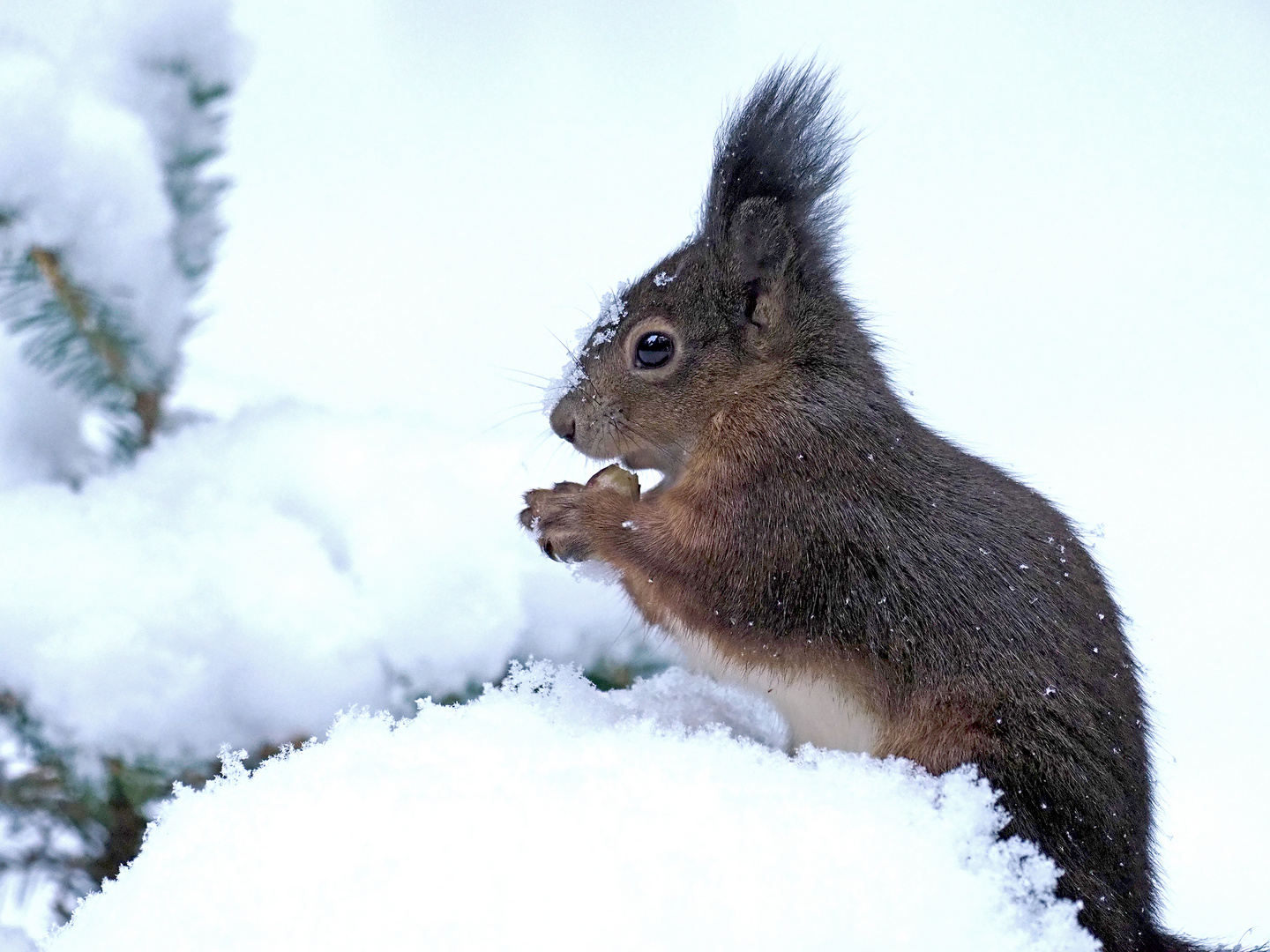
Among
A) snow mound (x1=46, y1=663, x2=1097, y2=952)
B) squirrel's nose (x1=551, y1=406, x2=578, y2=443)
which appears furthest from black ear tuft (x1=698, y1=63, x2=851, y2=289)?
snow mound (x1=46, y1=663, x2=1097, y2=952)

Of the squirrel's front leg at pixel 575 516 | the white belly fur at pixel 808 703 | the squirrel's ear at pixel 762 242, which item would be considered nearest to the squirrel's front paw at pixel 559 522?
the squirrel's front leg at pixel 575 516

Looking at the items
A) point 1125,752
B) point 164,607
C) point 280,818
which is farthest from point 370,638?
point 1125,752

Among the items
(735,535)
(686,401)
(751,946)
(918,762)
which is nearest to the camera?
(751,946)

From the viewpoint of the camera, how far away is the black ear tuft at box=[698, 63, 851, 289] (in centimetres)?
107

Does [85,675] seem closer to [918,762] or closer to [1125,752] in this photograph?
[918,762]

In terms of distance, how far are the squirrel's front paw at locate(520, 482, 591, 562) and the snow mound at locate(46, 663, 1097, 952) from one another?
0.20m

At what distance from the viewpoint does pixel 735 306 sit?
3.51 feet

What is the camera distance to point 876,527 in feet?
3.03

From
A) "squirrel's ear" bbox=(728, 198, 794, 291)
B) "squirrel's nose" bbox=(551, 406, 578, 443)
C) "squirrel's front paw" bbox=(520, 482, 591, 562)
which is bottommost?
"squirrel's front paw" bbox=(520, 482, 591, 562)

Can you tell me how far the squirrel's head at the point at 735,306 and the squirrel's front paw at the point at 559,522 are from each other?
114mm

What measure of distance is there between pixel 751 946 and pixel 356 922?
0.66 ft

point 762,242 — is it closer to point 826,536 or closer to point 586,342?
point 586,342

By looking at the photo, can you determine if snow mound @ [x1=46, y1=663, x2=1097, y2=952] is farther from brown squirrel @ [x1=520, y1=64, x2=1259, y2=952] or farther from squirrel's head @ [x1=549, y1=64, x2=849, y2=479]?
squirrel's head @ [x1=549, y1=64, x2=849, y2=479]

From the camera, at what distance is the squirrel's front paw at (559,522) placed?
972 millimetres
